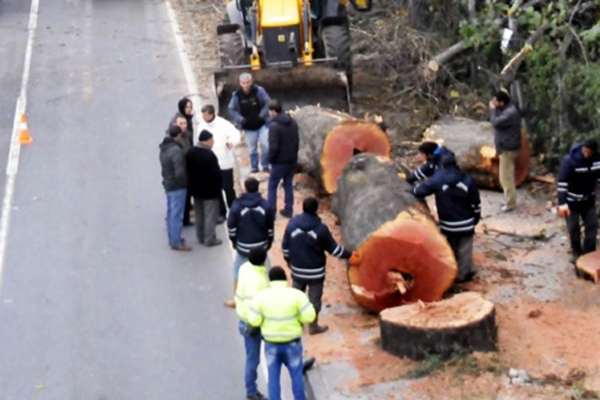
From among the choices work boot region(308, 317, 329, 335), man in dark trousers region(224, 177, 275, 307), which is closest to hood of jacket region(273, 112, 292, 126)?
man in dark trousers region(224, 177, 275, 307)

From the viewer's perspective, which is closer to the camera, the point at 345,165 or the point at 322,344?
the point at 322,344

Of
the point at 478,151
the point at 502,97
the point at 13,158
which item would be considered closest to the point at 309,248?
the point at 502,97

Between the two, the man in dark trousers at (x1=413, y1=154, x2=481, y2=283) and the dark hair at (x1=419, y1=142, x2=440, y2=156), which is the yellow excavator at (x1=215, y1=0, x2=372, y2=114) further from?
the man in dark trousers at (x1=413, y1=154, x2=481, y2=283)

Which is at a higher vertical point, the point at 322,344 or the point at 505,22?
the point at 505,22

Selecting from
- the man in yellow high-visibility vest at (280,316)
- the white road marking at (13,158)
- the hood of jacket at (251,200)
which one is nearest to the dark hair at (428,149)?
the hood of jacket at (251,200)

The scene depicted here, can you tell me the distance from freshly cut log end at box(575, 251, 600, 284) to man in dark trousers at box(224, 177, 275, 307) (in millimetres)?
3627

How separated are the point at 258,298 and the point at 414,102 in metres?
9.91

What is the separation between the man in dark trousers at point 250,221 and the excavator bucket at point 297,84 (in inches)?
239

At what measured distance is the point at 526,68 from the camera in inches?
722

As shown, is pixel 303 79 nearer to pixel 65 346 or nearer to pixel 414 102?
pixel 414 102

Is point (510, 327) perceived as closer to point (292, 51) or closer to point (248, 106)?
point (248, 106)

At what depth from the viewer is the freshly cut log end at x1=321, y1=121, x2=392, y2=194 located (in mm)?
16500

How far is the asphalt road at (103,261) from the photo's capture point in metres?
13.0

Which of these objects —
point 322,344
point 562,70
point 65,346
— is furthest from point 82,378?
point 562,70
